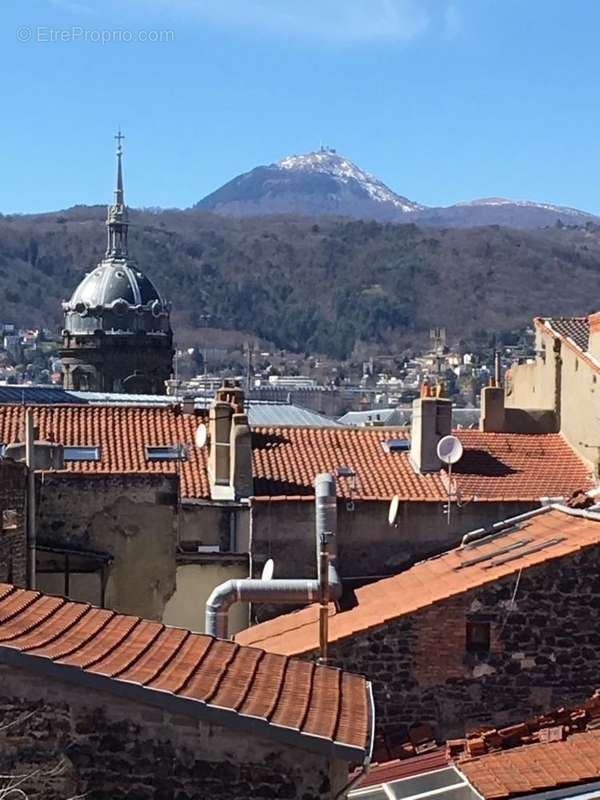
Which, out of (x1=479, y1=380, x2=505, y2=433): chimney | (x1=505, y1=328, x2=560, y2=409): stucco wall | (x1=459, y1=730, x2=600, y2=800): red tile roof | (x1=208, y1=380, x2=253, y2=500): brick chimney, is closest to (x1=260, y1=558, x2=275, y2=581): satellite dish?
(x1=208, y1=380, x2=253, y2=500): brick chimney

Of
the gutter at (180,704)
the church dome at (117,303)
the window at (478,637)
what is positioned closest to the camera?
the gutter at (180,704)

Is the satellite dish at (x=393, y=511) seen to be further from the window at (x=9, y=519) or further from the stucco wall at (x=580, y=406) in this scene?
the stucco wall at (x=580, y=406)

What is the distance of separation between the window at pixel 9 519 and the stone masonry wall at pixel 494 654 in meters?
5.04

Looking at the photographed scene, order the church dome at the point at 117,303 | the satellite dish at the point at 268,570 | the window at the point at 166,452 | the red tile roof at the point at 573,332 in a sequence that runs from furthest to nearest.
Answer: the church dome at the point at 117,303
the red tile roof at the point at 573,332
the window at the point at 166,452
the satellite dish at the point at 268,570

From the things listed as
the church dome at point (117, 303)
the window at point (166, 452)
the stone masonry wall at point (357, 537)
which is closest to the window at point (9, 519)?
the stone masonry wall at point (357, 537)

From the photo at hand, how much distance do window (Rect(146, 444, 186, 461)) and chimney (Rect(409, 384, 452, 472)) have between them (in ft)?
12.7

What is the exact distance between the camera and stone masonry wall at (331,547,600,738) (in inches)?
601

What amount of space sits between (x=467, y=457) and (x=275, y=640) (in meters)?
9.80

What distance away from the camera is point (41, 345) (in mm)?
177000

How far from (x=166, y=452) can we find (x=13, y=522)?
25.7 feet

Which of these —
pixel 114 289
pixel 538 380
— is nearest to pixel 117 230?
pixel 114 289

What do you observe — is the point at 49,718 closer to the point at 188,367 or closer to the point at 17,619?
the point at 17,619

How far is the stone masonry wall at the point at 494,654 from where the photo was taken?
50.1ft

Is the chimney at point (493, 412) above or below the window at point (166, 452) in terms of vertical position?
above
